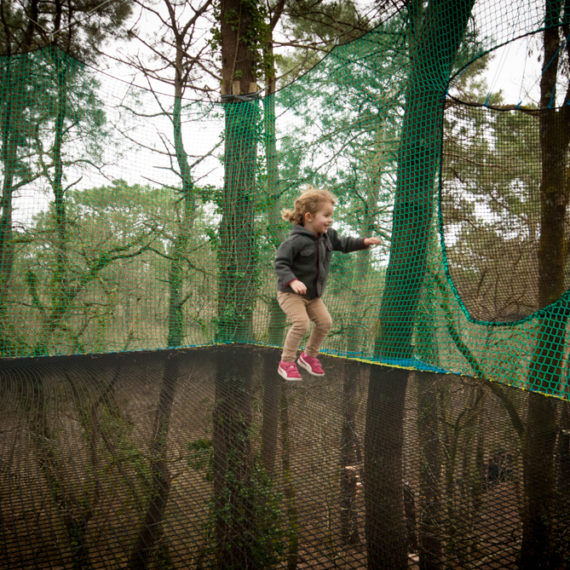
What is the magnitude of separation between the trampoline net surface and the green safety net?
2.84ft

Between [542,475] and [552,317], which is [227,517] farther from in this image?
[552,317]

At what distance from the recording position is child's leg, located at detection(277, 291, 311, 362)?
6.55ft

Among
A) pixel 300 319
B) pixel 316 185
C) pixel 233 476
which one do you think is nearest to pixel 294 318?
pixel 300 319

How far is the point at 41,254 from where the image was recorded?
3.62 meters

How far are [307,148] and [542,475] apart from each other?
2.58m

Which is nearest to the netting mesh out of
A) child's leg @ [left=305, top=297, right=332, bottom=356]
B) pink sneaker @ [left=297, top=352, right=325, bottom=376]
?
pink sneaker @ [left=297, top=352, right=325, bottom=376]

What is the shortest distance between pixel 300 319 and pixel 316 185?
146 centimetres

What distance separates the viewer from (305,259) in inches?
81.9

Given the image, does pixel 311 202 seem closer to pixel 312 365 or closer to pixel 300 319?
pixel 300 319

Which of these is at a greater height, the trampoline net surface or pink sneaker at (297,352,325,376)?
pink sneaker at (297,352,325,376)

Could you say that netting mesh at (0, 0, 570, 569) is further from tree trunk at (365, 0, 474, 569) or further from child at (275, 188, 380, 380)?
child at (275, 188, 380, 380)

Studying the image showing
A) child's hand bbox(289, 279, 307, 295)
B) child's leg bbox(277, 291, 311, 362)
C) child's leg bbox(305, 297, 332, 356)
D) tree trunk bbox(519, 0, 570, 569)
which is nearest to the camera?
child's hand bbox(289, 279, 307, 295)

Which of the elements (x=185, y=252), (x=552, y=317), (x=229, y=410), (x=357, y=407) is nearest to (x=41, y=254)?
(x=185, y=252)

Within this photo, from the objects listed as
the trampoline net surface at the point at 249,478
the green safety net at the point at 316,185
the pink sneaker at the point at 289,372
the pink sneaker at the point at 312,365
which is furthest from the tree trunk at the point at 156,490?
the green safety net at the point at 316,185
